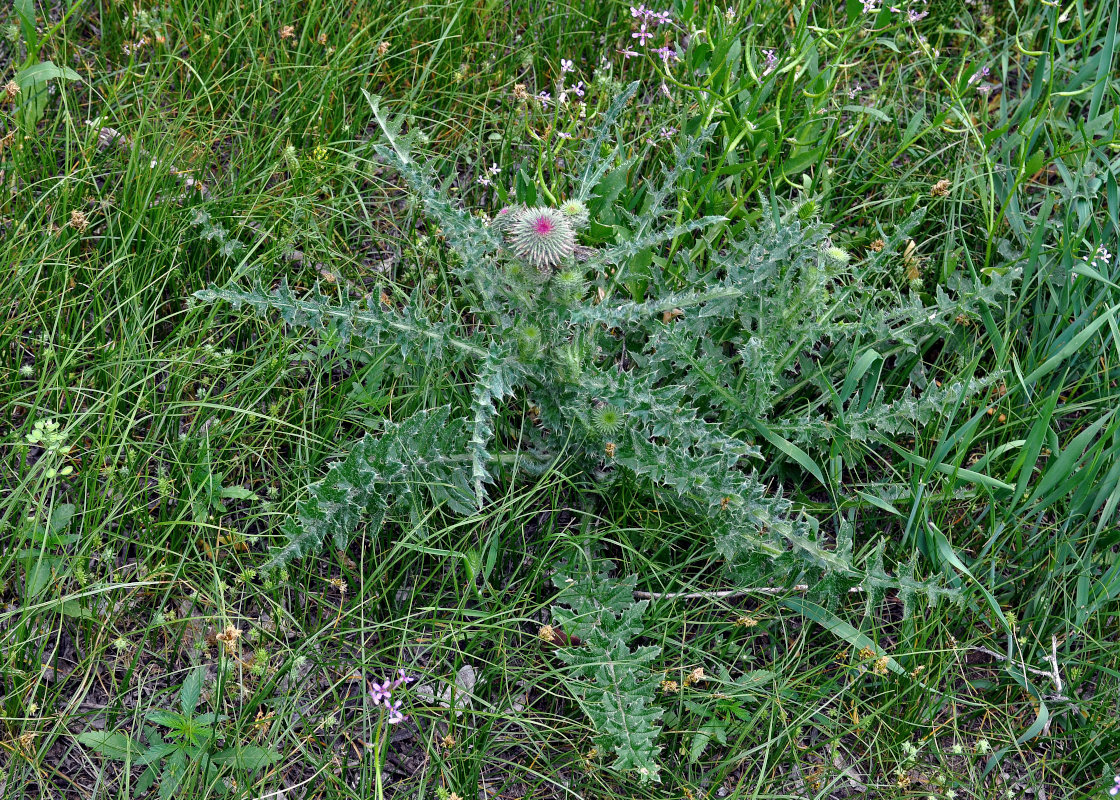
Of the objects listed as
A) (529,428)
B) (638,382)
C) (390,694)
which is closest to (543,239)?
(638,382)

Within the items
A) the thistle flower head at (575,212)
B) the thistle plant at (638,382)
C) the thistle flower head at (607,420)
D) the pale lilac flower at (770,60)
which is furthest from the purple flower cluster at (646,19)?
the thistle flower head at (607,420)

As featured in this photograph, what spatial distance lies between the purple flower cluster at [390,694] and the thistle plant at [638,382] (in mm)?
378

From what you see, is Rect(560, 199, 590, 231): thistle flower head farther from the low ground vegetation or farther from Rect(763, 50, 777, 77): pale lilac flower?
Rect(763, 50, 777, 77): pale lilac flower

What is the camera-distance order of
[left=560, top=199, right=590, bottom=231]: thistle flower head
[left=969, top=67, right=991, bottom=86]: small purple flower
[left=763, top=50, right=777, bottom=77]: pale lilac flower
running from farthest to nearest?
[left=969, top=67, right=991, bottom=86]: small purple flower
[left=763, top=50, right=777, bottom=77]: pale lilac flower
[left=560, top=199, right=590, bottom=231]: thistle flower head

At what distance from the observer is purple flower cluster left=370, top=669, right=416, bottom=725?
2160 mm

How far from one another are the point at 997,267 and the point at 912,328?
1.31 feet

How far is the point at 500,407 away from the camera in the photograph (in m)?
2.84

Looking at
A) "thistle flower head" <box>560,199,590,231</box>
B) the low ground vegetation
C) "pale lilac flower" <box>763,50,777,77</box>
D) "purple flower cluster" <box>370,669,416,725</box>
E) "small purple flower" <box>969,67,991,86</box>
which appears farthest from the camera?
"small purple flower" <box>969,67,991,86</box>

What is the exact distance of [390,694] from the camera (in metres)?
2.17

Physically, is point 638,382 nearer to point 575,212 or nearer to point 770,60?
point 575,212

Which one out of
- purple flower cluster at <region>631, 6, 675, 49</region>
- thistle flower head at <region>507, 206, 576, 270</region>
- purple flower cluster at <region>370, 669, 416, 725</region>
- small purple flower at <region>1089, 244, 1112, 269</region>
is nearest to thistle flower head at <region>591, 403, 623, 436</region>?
thistle flower head at <region>507, 206, 576, 270</region>

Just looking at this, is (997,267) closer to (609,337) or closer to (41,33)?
(609,337)

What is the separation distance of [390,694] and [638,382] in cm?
98

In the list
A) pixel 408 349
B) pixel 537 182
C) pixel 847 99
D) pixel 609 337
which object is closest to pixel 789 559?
pixel 609 337
